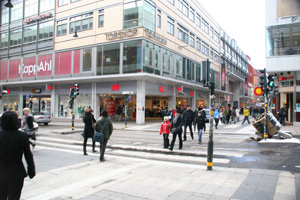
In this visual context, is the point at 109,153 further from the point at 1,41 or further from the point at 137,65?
the point at 1,41

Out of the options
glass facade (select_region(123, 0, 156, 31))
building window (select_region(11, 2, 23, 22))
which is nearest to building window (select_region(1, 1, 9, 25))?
building window (select_region(11, 2, 23, 22))

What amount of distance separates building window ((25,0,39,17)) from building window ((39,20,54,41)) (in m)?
3.05

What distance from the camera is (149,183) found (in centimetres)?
540

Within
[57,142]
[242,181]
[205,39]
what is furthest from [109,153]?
[205,39]

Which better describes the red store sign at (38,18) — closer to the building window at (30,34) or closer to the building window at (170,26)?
the building window at (30,34)

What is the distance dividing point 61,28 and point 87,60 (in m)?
6.71

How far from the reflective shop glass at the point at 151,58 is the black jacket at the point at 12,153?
21.2 metres

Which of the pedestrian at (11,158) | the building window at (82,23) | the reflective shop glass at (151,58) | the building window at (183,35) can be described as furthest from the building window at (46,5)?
the pedestrian at (11,158)

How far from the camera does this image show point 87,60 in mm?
28359

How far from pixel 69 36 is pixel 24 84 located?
1131 cm

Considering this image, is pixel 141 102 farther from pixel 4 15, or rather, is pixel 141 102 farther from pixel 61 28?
pixel 4 15

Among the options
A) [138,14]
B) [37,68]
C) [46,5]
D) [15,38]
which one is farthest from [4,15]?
[138,14]

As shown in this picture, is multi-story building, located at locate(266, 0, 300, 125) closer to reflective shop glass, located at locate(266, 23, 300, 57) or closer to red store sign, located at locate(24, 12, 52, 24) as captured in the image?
reflective shop glass, located at locate(266, 23, 300, 57)

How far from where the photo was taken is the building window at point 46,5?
1261 inches
